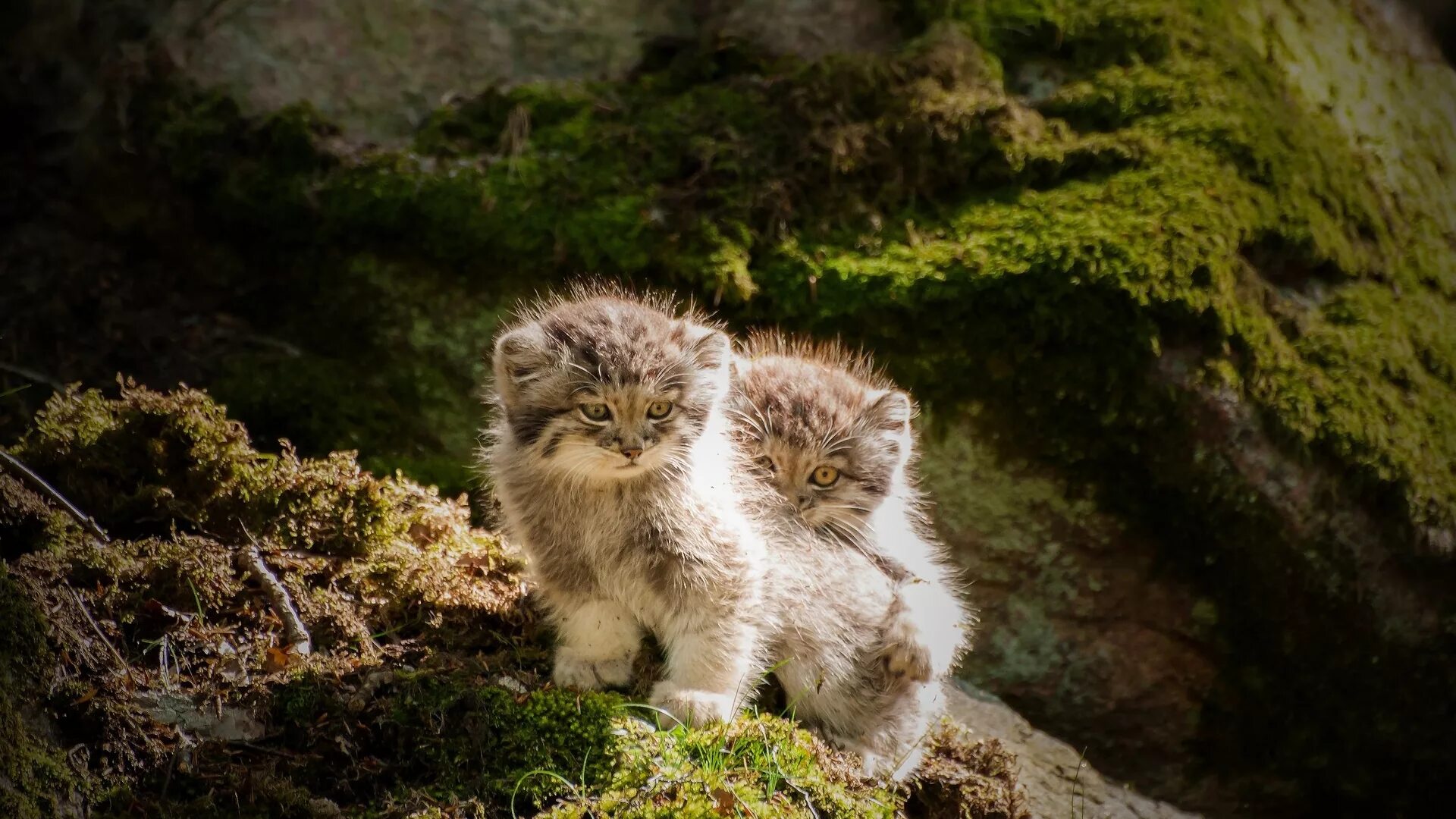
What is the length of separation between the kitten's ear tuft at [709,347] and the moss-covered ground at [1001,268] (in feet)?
6.37

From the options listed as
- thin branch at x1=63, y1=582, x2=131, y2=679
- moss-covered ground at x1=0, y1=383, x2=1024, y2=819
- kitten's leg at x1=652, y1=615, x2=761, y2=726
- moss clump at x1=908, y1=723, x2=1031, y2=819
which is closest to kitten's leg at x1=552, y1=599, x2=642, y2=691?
moss-covered ground at x1=0, y1=383, x2=1024, y2=819

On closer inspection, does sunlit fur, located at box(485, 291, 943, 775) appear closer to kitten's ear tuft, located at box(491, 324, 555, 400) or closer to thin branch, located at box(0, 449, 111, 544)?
kitten's ear tuft, located at box(491, 324, 555, 400)

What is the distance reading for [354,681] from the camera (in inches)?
154

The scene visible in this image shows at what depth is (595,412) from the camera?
151 inches

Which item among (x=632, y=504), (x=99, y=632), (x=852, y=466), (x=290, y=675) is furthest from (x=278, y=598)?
(x=852, y=466)

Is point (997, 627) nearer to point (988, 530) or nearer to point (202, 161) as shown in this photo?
point (988, 530)

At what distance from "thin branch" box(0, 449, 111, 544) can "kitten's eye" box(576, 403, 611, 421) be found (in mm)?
1936

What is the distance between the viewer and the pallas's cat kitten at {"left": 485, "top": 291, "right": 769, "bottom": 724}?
Answer: 3.83 meters

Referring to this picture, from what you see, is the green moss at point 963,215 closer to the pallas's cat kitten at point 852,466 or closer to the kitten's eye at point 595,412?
the pallas's cat kitten at point 852,466

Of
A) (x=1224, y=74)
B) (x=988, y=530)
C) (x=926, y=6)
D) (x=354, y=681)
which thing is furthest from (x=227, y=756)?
(x=1224, y=74)

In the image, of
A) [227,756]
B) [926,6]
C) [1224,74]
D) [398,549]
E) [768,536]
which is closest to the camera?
[227,756]

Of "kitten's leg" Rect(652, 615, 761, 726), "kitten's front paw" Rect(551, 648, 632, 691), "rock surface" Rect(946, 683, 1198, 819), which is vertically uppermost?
"kitten's leg" Rect(652, 615, 761, 726)

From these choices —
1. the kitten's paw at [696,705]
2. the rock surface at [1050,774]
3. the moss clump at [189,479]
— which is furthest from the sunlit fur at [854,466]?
the moss clump at [189,479]

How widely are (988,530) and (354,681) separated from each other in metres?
3.46
